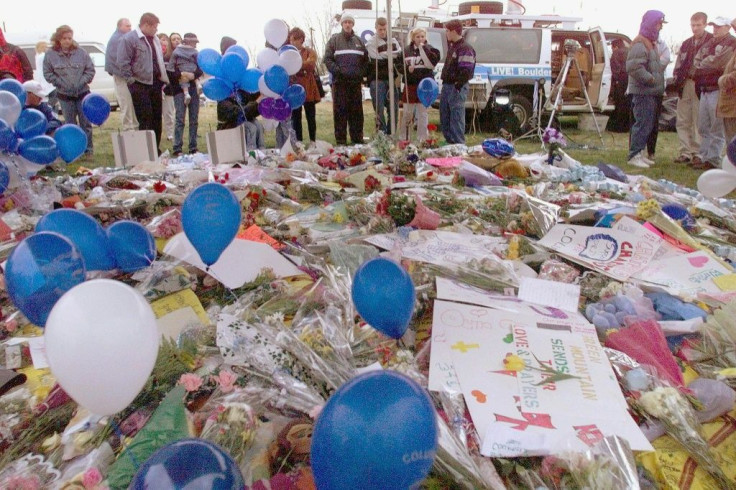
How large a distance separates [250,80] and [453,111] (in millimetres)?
2403

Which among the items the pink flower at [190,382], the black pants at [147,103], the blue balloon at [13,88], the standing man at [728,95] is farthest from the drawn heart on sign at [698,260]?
the black pants at [147,103]

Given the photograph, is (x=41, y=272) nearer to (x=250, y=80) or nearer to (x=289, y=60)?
(x=250, y=80)

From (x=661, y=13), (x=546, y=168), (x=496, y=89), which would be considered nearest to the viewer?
(x=546, y=168)

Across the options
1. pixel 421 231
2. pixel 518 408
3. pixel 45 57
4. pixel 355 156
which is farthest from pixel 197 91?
pixel 518 408

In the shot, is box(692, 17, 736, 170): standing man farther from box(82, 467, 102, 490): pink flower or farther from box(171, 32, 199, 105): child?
box(82, 467, 102, 490): pink flower

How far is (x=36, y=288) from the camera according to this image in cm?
138

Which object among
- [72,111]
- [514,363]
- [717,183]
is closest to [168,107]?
[72,111]

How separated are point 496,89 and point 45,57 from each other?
5.19 meters

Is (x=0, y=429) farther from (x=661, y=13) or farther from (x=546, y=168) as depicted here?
(x=661, y=13)

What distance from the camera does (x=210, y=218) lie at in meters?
1.85

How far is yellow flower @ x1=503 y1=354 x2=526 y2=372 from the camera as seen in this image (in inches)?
60.5

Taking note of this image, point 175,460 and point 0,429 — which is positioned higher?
point 175,460

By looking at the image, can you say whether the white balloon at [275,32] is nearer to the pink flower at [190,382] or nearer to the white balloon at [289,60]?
the white balloon at [289,60]

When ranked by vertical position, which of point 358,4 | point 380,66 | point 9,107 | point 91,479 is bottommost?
point 91,479
